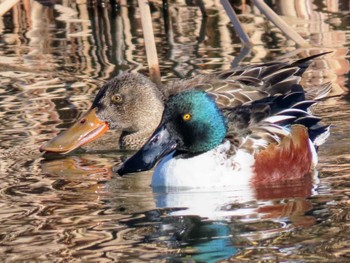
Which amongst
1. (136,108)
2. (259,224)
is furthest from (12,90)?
(259,224)

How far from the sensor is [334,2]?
41.4 feet

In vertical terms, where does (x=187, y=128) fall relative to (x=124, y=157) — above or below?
above

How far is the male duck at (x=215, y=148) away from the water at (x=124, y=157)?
14cm

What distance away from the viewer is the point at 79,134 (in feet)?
26.2

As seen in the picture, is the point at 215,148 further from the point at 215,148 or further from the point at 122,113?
Result: the point at 122,113

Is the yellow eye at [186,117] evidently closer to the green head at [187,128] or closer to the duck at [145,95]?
the green head at [187,128]

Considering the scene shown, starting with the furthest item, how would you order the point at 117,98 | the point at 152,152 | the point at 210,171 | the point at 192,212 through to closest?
1. the point at 117,98
2. the point at 152,152
3. the point at 210,171
4. the point at 192,212

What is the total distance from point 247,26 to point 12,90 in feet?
10.6

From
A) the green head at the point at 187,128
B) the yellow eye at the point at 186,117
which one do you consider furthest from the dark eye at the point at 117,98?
the yellow eye at the point at 186,117

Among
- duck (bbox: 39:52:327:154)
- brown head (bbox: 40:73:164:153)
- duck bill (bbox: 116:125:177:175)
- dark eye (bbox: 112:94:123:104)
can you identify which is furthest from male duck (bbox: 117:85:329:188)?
dark eye (bbox: 112:94:123:104)

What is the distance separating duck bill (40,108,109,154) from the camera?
307 inches

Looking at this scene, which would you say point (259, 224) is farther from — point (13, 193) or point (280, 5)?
point (280, 5)

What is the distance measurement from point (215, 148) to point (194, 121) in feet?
0.66

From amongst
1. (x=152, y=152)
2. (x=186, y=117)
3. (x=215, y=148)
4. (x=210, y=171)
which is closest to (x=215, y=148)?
(x=215, y=148)
